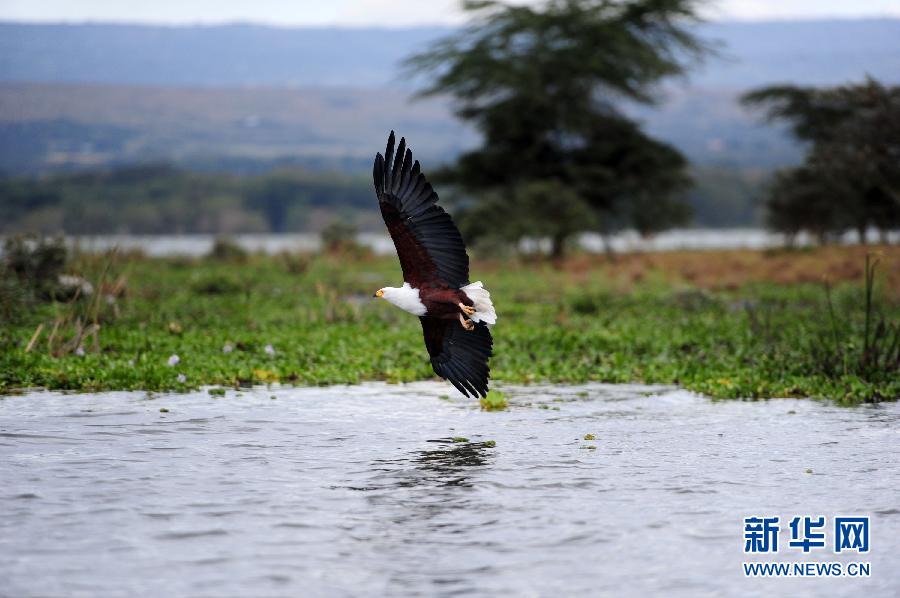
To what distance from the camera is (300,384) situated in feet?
42.8

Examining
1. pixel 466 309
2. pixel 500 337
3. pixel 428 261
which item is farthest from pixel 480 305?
pixel 500 337

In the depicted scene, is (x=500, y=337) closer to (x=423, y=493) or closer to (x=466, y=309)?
(x=466, y=309)

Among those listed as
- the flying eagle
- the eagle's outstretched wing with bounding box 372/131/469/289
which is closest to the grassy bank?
the flying eagle

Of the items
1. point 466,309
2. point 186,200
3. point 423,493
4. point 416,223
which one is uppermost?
point 416,223

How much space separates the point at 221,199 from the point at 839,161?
2903 inches

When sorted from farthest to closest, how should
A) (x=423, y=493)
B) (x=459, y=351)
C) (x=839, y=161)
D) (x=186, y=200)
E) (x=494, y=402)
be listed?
(x=186, y=200) → (x=839, y=161) → (x=494, y=402) → (x=459, y=351) → (x=423, y=493)

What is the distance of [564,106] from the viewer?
35.3 metres

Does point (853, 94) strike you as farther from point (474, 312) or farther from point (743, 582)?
point (743, 582)

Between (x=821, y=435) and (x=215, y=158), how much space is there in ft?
464

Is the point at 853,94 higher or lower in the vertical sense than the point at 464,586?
higher

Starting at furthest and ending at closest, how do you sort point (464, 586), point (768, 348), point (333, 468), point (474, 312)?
point (768, 348), point (474, 312), point (333, 468), point (464, 586)

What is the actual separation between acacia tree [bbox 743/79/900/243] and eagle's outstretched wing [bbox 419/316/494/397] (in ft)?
34.3

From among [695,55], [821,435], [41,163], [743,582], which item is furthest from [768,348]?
[41,163]

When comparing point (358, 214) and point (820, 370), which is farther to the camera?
point (358, 214)
